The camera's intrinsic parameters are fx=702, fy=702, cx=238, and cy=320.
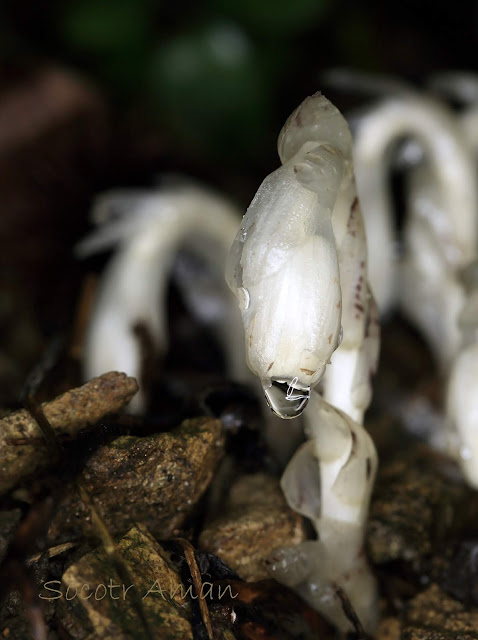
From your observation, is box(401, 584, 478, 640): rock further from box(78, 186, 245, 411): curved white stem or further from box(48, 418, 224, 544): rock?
box(78, 186, 245, 411): curved white stem

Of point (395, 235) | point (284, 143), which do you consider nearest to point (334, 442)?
point (284, 143)

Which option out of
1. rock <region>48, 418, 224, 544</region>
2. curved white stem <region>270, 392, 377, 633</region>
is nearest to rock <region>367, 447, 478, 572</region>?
curved white stem <region>270, 392, 377, 633</region>

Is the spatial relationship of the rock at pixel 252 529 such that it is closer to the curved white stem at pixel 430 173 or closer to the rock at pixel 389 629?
the rock at pixel 389 629

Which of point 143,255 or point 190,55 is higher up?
point 190,55

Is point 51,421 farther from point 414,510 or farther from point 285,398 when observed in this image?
point 414,510

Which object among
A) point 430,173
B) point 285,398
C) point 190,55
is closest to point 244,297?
point 285,398

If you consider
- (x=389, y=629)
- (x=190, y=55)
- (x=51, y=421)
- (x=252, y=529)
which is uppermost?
(x=190, y=55)

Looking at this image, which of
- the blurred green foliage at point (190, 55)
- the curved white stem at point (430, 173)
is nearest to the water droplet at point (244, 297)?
the curved white stem at point (430, 173)
